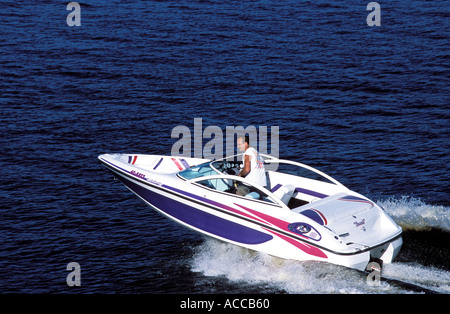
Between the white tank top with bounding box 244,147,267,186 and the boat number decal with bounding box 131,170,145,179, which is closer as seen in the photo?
the white tank top with bounding box 244,147,267,186

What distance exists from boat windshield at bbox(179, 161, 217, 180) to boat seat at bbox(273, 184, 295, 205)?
5.65 feet

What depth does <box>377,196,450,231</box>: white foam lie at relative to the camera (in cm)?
1766

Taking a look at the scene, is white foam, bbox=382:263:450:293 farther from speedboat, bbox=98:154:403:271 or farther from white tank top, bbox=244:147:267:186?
white tank top, bbox=244:147:267:186

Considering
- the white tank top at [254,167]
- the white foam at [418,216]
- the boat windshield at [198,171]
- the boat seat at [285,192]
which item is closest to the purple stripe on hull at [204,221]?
the boat windshield at [198,171]

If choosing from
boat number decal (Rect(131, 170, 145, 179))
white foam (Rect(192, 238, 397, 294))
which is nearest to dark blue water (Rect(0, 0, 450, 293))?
white foam (Rect(192, 238, 397, 294))

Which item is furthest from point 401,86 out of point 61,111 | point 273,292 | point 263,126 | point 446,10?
point 273,292

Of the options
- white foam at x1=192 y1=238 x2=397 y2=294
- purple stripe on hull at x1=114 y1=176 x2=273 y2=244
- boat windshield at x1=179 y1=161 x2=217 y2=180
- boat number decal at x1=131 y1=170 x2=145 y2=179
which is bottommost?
white foam at x1=192 y1=238 x2=397 y2=294

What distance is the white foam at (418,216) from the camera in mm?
17656

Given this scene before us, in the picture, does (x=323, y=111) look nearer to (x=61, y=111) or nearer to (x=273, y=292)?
(x=61, y=111)

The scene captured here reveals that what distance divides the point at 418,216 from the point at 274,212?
484cm

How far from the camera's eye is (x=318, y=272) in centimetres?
1493

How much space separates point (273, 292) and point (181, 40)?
83.6ft

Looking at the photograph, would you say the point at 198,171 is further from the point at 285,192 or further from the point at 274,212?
the point at 274,212

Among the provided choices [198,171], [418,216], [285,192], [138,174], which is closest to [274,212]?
[285,192]
